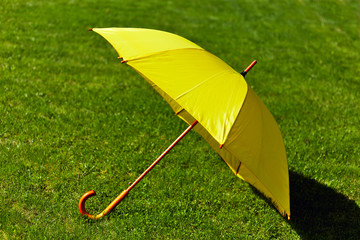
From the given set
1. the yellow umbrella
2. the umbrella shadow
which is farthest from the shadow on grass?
the yellow umbrella

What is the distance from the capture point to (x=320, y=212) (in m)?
4.93

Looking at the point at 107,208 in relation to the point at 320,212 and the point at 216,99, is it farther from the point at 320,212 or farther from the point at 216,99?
the point at 320,212

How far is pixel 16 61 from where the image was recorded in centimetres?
711

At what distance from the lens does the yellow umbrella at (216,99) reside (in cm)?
338

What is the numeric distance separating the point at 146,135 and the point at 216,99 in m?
2.44

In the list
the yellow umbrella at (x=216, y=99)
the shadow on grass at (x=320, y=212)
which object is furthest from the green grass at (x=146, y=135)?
the yellow umbrella at (x=216, y=99)

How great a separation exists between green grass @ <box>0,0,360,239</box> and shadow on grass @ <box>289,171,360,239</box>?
2cm

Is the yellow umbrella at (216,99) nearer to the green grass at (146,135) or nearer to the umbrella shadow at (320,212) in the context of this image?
the green grass at (146,135)

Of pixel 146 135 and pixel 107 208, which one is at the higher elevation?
pixel 107 208

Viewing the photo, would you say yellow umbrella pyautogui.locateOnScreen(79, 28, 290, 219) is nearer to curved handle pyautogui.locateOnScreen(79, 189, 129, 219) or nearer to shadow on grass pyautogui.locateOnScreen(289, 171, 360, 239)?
curved handle pyautogui.locateOnScreen(79, 189, 129, 219)

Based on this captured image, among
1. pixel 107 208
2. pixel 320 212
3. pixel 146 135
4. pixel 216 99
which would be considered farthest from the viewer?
pixel 146 135

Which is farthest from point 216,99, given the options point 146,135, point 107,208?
point 146,135

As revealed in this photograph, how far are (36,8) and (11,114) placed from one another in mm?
4329

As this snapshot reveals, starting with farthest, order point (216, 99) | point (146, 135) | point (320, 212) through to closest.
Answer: point (146, 135) < point (320, 212) < point (216, 99)
